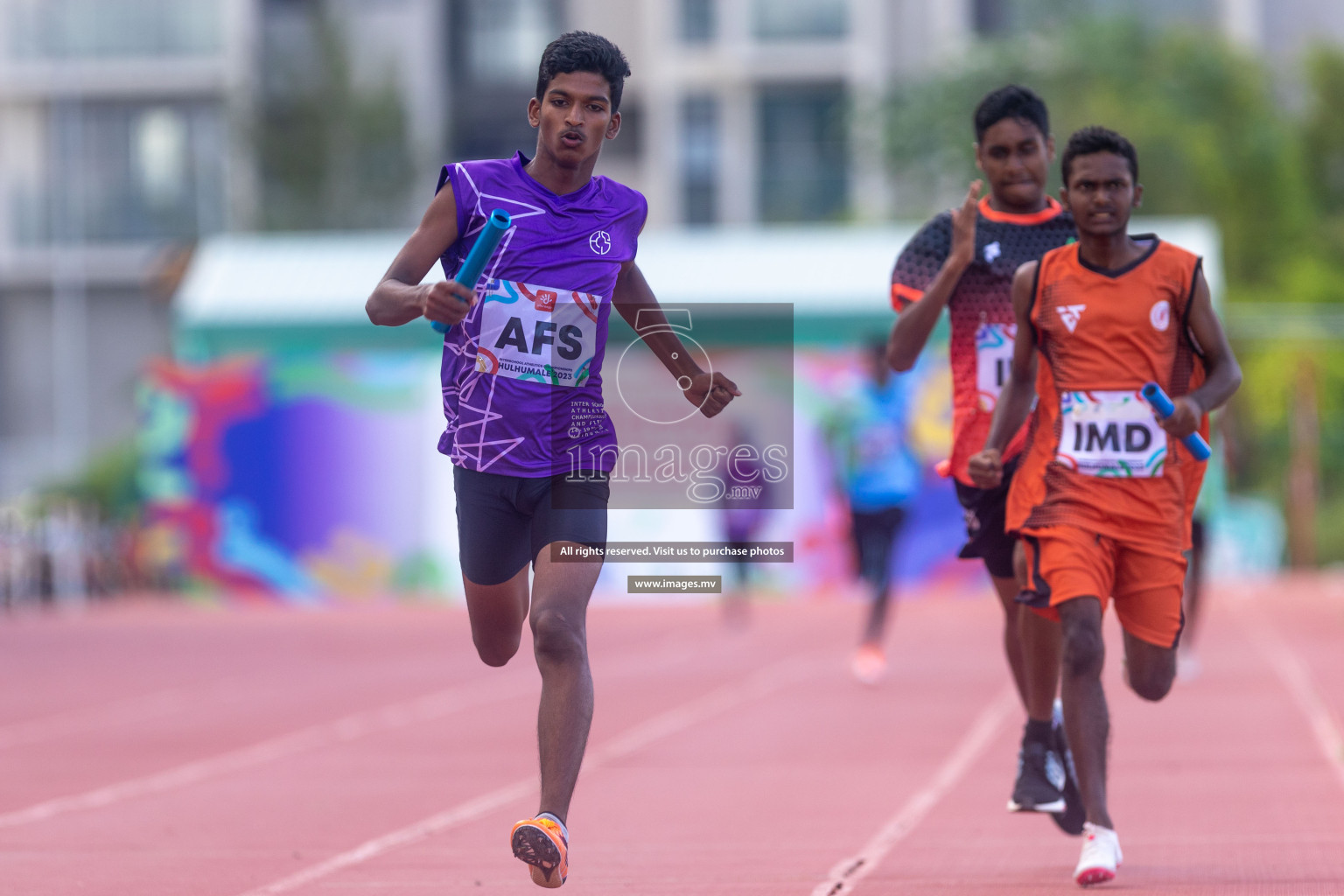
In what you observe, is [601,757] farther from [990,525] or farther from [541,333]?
[541,333]

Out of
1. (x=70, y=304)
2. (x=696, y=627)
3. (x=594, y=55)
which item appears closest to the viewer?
(x=594, y=55)

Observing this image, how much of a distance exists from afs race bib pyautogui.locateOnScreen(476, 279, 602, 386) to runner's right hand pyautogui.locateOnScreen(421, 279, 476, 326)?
455mm

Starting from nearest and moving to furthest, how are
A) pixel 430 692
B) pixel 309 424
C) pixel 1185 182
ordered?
pixel 430 692 < pixel 309 424 < pixel 1185 182

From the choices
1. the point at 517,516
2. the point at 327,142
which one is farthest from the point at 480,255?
the point at 327,142

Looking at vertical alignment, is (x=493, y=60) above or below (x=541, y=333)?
above

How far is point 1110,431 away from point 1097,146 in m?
0.80

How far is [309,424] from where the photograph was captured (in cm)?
2684

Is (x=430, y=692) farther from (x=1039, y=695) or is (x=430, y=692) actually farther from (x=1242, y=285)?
(x=1242, y=285)

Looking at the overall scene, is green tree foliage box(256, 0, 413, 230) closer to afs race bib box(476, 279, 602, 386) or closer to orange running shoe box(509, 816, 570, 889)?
afs race bib box(476, 279, 602, 386)

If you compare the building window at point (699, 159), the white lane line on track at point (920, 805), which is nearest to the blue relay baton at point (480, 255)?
the white lane line on track at point (920, 805)

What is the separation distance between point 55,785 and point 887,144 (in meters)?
33.0

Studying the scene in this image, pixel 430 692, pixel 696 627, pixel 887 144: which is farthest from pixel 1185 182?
pixel 430 692

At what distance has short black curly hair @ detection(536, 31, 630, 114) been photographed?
5.32m

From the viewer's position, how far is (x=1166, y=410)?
220 inches
